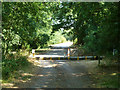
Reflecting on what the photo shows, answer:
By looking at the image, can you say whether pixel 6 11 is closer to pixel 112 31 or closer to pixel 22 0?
pixel 22 0

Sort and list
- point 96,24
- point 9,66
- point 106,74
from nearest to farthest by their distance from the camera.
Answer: point 96,24 → point 106,74 → point 9,66

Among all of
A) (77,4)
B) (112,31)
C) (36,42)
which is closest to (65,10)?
(77,4)

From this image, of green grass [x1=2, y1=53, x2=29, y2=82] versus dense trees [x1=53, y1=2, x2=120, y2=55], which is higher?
dense trees [x1=53, y1=2, x2=120, y2=55]

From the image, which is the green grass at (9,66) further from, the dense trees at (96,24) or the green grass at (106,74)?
the green grass at (106,74)

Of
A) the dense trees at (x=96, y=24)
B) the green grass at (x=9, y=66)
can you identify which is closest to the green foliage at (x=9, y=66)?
the green grass at (x=9, y=66)

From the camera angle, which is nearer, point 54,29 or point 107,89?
point 107,89

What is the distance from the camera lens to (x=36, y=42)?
23.2 m

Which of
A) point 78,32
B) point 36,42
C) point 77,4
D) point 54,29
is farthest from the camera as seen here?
point 36,42

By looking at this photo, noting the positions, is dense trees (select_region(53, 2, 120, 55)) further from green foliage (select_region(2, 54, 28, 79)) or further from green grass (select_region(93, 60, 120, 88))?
green foliage (select_region(2, 54, 28, 79))

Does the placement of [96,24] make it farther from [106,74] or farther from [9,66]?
[9,66]

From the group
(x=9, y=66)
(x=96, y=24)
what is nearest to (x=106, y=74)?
(x=96, y=24)

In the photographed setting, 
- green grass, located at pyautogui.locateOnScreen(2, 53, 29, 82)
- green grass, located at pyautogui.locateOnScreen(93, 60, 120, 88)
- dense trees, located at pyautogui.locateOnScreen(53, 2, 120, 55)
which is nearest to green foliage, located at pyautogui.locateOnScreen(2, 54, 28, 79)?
green grass, located at pyautogui.locateOnScreen(2, 53, 29, 82)

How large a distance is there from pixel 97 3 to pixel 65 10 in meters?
2.69

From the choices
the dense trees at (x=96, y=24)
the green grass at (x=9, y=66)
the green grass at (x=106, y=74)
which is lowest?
the green grass at (x=106, y=74)
